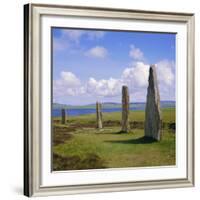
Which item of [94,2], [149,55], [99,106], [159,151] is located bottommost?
[159,151]

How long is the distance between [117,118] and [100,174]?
0.53 ft

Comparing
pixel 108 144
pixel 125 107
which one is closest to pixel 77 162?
pixel 108 144

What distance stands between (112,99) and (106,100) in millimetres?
17

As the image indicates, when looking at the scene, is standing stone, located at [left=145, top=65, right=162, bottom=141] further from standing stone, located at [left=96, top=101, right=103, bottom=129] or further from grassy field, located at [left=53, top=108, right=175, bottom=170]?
standing stone, located at [left=96, top=101, right=103, bottom=129]

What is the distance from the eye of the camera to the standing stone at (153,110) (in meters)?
1.31

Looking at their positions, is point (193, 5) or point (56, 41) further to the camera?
point (193, 5)

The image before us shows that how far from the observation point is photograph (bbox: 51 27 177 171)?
1.24 meters

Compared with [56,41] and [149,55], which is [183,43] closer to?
[149,55]

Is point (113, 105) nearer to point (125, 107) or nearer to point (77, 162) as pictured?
point (125, 107)

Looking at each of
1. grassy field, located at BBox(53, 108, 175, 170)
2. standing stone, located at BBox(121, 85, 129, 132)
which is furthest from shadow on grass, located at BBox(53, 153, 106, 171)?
standing stone, located at BBox(121, 85, 129, 132)

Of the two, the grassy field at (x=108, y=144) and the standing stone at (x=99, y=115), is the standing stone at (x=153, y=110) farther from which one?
the standing stone at (x=99, y=115)

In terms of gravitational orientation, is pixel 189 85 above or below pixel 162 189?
above

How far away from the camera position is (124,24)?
1.28m

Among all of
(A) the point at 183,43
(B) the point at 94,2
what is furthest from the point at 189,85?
(B) the point at 94,2
